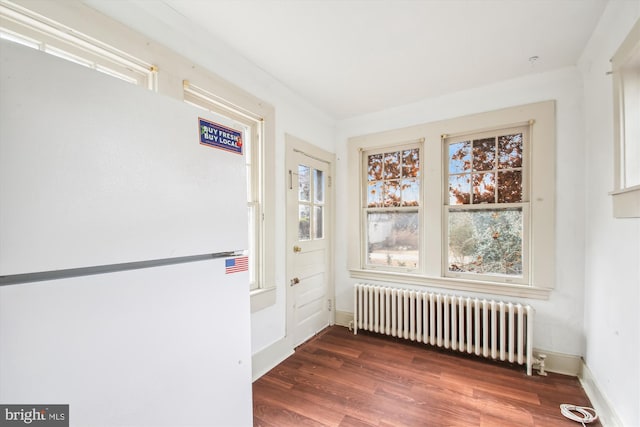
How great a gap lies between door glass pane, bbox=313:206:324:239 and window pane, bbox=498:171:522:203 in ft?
6.21

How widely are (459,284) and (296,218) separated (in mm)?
1816

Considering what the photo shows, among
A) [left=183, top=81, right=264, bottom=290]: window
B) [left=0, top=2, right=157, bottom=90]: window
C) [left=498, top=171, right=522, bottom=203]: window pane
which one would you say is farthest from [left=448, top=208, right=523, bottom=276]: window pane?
[left=0, top=2, right=157, bottom=90]: window

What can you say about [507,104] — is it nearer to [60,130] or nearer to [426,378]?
[426,378]

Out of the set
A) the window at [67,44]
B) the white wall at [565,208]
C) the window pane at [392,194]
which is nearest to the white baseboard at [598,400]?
the white wall at [565,208]

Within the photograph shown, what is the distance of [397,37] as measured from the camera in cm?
190

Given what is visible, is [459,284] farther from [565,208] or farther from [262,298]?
[262,298]

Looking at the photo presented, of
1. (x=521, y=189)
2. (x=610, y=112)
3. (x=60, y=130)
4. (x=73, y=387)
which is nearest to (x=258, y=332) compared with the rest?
(x=73, y=387)

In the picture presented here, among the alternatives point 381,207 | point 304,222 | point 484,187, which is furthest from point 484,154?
point 304,222

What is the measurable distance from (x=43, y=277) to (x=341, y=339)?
2.94m

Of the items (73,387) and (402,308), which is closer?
(73,387)

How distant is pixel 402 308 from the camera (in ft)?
9.57

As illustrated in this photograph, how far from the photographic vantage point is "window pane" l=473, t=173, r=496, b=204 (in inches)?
105

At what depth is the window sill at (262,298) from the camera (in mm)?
2234

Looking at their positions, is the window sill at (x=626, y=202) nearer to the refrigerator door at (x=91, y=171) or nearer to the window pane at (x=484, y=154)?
the window pane at (x=484, y=154)
